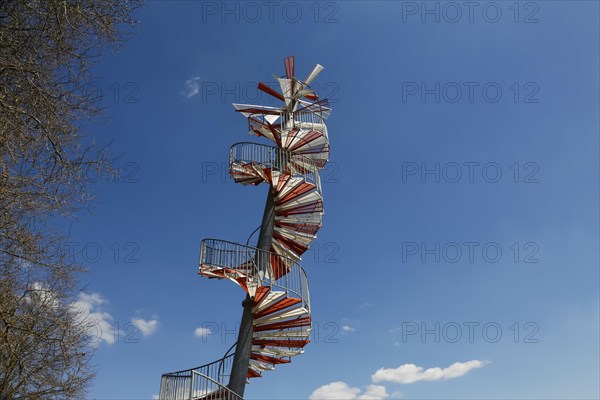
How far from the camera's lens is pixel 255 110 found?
14.9 meters

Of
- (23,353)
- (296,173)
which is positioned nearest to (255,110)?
(296,173)

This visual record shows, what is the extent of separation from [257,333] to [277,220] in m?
3.01

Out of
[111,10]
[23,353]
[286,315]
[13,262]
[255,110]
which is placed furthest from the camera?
[255,110]

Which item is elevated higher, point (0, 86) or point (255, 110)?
point (255, 110)

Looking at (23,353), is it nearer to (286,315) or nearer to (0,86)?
(286,315)

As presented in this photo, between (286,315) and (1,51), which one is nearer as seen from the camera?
(1,51)

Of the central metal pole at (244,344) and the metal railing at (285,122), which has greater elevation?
the metal railing at (285,122)

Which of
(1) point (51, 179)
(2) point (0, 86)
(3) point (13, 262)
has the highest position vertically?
(2) point (0, 86)

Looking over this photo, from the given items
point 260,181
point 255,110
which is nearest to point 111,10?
point 260,181

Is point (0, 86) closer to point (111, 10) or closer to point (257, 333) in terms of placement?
point (111, 10)

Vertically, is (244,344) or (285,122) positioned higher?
(285,122)

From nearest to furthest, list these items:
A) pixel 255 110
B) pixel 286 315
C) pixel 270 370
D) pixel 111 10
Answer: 1. pixel 111 10
2. pixel 286 315
3. pixel 270 370
4. pixel 255 110

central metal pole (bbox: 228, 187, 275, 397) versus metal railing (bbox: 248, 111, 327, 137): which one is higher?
metal railing (bbox: 248, 111, 327, 137)

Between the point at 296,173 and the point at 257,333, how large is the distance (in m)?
4.65
